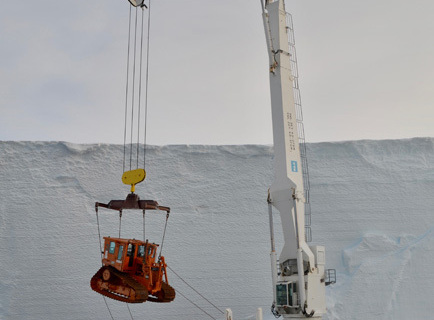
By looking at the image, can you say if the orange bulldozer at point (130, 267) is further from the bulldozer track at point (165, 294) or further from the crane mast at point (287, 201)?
the crane mast at point (287, 201)

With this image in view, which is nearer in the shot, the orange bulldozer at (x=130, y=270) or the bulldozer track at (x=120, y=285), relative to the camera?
the bulldozer track at (x=120, y=285)

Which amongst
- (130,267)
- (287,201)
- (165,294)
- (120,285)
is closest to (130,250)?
(130,267)

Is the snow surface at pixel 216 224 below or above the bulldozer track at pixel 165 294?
above

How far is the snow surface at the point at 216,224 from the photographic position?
12.2m

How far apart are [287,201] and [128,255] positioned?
7.59 feet

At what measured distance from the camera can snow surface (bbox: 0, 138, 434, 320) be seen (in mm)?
12164

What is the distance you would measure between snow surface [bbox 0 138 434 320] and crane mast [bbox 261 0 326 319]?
5014mm

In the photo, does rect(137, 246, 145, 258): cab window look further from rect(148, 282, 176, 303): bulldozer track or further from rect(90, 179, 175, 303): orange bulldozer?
rect(148, 282, 176, 303): bulldozer track

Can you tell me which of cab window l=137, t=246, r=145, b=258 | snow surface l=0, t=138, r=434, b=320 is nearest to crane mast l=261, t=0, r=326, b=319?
cab window l=137, t=246, r=145, b=258

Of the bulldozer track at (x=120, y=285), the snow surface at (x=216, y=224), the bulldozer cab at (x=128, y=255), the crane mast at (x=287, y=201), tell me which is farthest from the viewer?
the snow surface at (x=216, y=224)

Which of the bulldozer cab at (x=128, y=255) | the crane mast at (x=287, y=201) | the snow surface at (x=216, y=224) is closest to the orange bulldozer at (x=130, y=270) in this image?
the bulldozer cab at (x=128, y=255)

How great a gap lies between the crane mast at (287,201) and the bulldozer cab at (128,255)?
1.77 m

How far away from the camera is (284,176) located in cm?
742

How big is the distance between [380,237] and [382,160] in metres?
2.14
